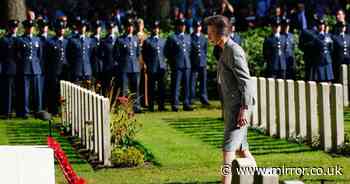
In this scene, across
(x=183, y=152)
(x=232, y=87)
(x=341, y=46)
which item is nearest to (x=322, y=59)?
(x=341, y=46)

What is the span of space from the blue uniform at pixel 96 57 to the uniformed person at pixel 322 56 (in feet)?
14.6

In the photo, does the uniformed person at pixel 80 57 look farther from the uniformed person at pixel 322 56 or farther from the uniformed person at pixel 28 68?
the uniformed person at pixel 322 56

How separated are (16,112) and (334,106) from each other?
9178mm

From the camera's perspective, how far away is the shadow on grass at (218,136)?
14.9 metres

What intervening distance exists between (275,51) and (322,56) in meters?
0.98

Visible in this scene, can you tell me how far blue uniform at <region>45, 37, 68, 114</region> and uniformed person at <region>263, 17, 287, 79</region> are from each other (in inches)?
166

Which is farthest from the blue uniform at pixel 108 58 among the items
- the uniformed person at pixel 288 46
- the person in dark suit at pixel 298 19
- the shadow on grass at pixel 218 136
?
the person in dark suit at pixel 298 19

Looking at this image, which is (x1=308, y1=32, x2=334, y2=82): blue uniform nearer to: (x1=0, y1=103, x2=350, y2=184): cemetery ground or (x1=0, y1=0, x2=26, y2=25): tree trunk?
(x1=0, y1=103, x2=350, y2=184): cemetery ground

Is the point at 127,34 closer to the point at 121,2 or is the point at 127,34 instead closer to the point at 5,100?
the point at 5,100

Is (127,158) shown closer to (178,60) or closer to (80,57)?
(80,57)

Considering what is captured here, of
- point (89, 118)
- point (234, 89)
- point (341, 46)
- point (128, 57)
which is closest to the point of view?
point (234, 89)

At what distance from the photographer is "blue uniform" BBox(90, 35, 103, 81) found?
22.0 m

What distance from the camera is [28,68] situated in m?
21.6

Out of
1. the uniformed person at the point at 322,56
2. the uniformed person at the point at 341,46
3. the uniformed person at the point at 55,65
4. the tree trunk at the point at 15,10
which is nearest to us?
the uniformed person at the point at 55,65
